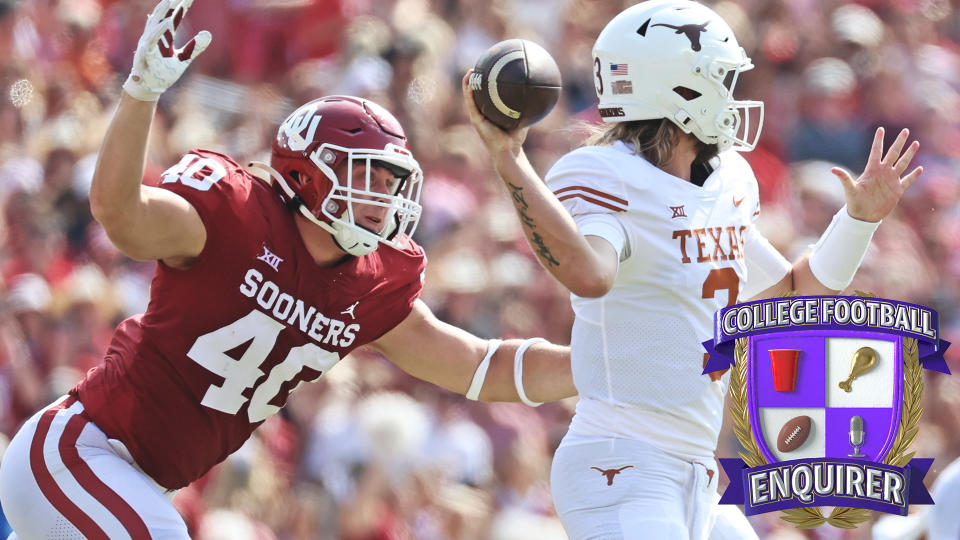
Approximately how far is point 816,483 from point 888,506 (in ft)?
0.74

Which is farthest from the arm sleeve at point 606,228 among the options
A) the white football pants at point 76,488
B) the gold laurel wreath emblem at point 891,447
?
the white football pants at point 76,488

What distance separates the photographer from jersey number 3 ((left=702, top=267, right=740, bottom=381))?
13.6 feet

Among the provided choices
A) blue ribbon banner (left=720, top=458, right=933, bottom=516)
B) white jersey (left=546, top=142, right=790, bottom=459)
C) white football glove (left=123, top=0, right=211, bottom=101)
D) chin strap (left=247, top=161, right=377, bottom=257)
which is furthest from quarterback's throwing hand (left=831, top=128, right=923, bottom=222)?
white football glove (left=123, top=0, right=211, bottom=101)

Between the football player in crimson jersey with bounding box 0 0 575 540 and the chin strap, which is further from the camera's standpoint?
the chin strap

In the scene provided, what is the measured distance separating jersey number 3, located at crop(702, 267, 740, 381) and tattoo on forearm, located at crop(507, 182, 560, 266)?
0.64m

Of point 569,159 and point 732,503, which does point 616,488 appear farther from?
point 569,159

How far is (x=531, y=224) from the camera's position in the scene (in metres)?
3.66

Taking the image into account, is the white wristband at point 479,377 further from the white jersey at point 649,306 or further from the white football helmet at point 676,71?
the white football helmet at point 676,71

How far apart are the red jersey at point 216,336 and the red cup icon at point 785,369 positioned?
136cm

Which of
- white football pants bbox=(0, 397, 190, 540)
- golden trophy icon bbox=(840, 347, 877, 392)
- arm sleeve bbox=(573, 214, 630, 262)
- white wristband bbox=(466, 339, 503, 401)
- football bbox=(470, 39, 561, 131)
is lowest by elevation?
white football pants bbox=(0, 397, 190, 540)

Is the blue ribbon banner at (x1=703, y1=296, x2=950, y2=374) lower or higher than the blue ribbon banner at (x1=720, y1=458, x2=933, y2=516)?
higher

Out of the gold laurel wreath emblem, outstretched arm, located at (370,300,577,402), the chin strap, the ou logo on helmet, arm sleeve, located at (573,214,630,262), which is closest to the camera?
arm sleeve, located at (573,214,630,262)

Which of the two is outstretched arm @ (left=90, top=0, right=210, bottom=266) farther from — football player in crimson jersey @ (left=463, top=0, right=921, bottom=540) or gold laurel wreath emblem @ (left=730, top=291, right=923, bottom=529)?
gold laurel wreath emblem @ (left=730, top=291, right=923, bottom=529)

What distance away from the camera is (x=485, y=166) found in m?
8.79
